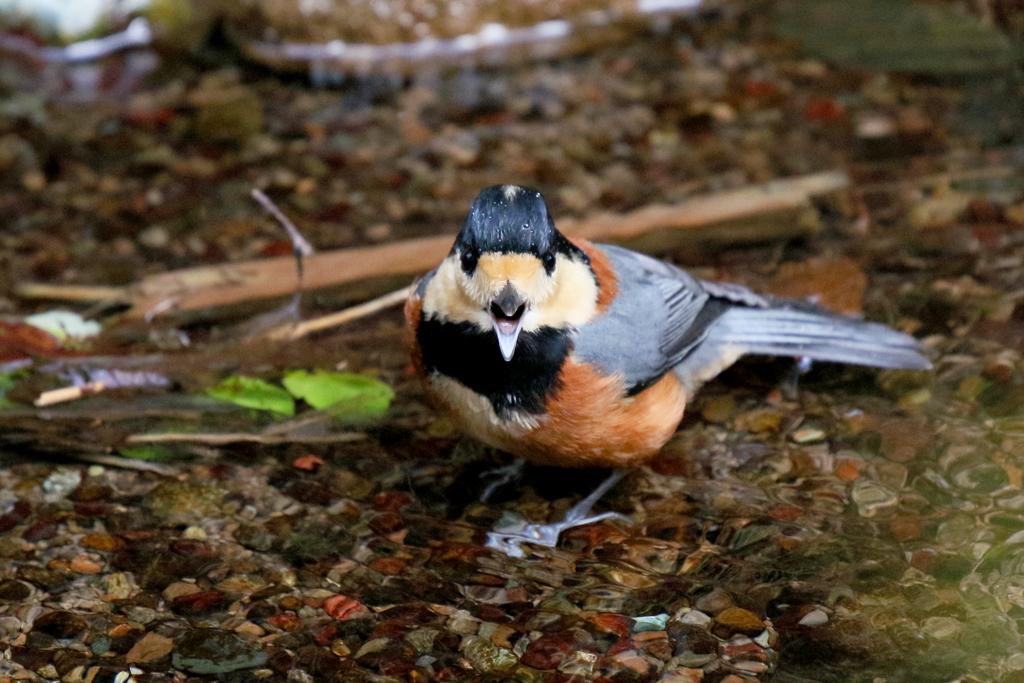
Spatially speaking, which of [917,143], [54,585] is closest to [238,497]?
[54,585]

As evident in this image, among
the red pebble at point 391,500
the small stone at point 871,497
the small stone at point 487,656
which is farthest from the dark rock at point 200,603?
the small stone at point 871,497

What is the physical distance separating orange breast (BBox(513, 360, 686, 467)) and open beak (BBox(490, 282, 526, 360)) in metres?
0.33

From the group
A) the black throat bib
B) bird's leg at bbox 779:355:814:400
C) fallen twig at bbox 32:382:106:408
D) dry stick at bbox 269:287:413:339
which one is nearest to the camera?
the black throat bib

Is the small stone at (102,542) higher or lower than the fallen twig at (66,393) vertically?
lower

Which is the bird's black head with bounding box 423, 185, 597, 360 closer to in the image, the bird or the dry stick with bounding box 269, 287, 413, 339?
the bird

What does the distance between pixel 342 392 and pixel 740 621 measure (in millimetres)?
1810

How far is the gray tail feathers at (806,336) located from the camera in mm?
4234

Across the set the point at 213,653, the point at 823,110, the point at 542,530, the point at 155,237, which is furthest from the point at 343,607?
the point at 823,110

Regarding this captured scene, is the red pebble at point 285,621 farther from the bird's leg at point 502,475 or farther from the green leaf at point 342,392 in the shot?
the green leaf at point 342,392

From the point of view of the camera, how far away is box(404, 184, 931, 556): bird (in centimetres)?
323

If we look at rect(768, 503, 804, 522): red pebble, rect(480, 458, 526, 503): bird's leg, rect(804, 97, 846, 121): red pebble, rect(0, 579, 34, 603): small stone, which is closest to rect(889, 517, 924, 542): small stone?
rect(768, 503, 804, 522): red pebble

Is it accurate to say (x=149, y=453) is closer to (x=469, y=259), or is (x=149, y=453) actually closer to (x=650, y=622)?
(x=469, y=259)

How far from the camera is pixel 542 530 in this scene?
3721mm

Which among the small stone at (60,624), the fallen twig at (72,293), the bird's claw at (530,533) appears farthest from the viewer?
the fallen twig at (72,293)
